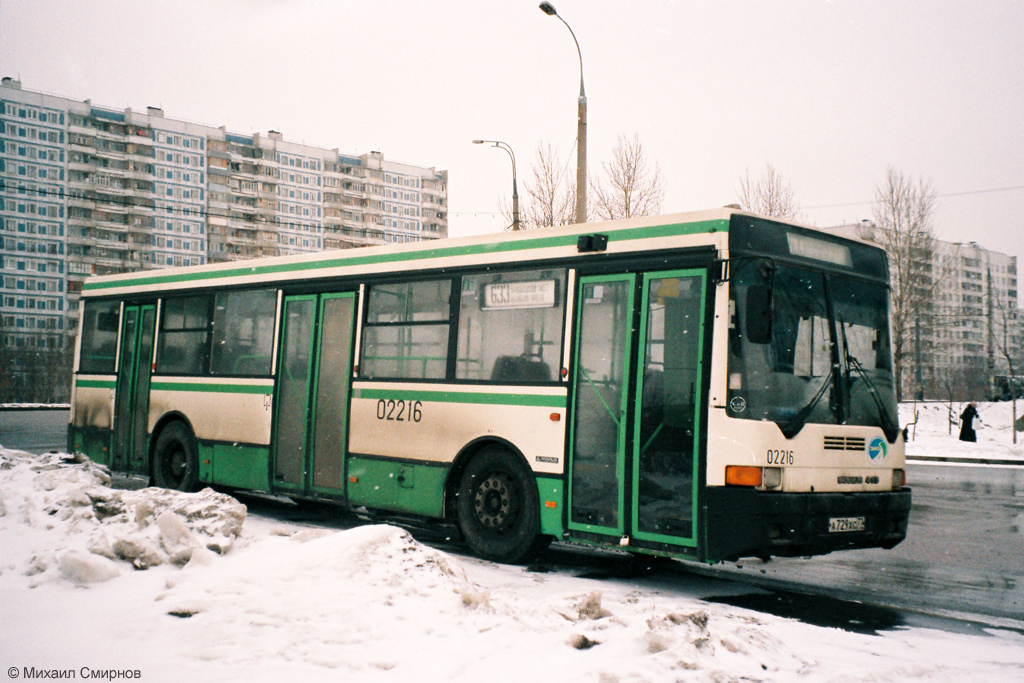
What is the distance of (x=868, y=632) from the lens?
622cm

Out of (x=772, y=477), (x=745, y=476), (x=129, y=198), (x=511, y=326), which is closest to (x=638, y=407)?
(x=745, y=476)

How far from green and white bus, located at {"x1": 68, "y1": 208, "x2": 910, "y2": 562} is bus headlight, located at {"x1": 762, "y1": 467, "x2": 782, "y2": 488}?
19mm

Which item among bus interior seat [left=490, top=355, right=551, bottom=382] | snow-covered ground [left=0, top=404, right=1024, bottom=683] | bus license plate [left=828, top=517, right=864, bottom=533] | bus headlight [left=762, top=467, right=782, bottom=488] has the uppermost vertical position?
bus interior seat [left=490, top=355, right=551, bottom=382]

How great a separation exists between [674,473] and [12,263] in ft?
345

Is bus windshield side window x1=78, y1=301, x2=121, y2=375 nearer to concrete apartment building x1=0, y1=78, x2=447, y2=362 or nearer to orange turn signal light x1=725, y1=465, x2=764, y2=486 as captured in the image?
orange turn signal light x1=725, y1=465, x2=764, y2=486

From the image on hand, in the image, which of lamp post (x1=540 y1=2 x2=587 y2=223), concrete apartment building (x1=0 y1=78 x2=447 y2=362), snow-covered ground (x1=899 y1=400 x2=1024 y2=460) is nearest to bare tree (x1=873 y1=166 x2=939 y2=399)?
snow-covered ground (x1=899 y1=400 x2=1024 y2=460)

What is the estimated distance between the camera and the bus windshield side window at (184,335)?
1253 centimetres

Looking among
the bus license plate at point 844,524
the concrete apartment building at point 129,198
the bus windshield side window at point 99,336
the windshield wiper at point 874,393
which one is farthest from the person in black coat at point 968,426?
the concrete apartment building at point 129,198

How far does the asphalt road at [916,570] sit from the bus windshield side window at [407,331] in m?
1.99

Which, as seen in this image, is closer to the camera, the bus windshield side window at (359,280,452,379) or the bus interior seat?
the bus interior seat

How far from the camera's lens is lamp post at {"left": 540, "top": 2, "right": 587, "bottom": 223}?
55.0 feet

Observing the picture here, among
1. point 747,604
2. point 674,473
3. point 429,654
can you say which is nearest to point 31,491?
point 429,654

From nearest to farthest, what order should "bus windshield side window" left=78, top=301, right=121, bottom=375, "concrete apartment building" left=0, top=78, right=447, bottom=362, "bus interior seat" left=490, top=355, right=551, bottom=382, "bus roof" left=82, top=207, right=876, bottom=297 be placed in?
"bus roof" left=82, top=207, right=876, bottom=297 < "bus interior seat" left=490, top=355, right=551, bottom=382 < "bus windshield side window" left=78, top=301, right=121, bottom=375 < "concrete apartment building" left=0, top=78, right=447, bottom=362

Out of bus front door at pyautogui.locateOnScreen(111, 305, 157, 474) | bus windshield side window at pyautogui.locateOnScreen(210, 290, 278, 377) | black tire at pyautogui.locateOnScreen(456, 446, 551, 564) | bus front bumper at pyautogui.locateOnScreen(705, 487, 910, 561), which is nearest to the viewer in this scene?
bus front bumper at pyautogui.locateOnScreen(705, 487, 910, 561)
